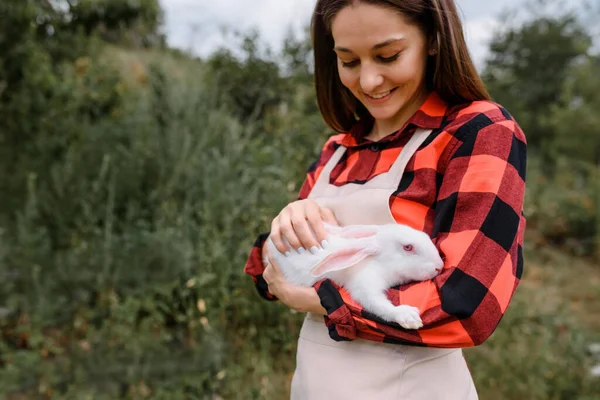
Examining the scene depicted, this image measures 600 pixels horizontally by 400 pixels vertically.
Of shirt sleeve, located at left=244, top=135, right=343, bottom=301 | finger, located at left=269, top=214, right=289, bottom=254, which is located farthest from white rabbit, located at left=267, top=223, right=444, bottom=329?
shirt sleeve, located at left=244, top=135, right=343, bottom=301

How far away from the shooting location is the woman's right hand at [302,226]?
1.24 m

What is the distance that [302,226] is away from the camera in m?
1.25

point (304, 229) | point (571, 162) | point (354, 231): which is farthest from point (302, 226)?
point (571, 162)

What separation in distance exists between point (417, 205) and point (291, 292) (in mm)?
366

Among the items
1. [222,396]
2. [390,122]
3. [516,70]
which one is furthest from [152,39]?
[516,70]

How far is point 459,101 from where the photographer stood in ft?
4.27

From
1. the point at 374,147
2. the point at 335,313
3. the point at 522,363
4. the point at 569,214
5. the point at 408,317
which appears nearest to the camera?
the point at 408,317

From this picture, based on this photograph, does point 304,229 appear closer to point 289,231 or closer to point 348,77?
point 289,231

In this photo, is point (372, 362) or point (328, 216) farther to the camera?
point (328, 216)

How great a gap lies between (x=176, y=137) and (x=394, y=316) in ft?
9.29

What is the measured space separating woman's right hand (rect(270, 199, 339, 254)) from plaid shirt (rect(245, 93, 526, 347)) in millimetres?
106

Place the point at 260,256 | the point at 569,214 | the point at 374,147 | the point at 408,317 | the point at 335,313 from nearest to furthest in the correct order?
1. the point at 408,317
2. the point at 335,313
3. the point at 374,147
4. the point at 260,256
5. the point at 569,214

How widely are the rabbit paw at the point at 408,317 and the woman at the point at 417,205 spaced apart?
2 cm

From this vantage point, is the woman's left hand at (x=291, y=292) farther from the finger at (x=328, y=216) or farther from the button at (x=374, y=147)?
the button at (x=374, y=147)
